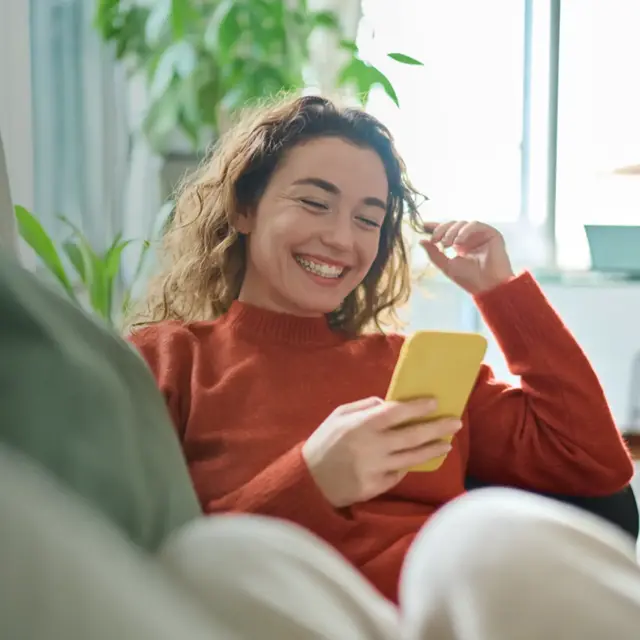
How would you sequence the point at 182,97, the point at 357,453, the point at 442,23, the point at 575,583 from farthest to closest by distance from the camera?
the point at 442,23
the point at 182,97
the point at 357,453
the point at 575,583

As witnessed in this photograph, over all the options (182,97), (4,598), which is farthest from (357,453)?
(182,97)

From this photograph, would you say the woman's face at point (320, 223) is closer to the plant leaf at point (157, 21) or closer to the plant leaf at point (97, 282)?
the plant leaf at point (97, 282)

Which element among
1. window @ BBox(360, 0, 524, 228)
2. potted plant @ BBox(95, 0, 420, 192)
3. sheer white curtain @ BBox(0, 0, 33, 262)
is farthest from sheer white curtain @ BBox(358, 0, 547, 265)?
sheer white curtain @ BBox(0, 0, 33, 262)

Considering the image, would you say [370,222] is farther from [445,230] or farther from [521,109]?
[521,109]

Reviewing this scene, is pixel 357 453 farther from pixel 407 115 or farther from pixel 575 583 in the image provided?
pixel 407 115

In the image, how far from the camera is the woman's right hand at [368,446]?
721mm

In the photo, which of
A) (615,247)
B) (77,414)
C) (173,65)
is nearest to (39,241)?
(173,65)

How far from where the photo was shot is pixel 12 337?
1.24 feet

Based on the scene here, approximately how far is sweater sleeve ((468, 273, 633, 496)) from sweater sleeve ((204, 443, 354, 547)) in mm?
321

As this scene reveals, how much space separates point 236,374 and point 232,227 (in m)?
0.24

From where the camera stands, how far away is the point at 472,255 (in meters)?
1.08

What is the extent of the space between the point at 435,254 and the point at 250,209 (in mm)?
271

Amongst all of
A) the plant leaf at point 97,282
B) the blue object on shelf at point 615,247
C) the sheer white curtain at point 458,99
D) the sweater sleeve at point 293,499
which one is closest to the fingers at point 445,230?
the sweater sleeve at point 293,499

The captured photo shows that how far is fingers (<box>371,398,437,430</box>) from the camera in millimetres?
718
